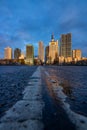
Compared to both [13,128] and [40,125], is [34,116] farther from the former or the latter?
[13,128]

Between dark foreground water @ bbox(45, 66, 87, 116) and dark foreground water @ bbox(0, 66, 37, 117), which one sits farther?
dark foreground water @ bbox(0, 66, 37, 117)

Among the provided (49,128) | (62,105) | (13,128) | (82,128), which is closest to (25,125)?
(13,128)

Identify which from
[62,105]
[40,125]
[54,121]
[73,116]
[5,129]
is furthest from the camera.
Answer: [62,105]

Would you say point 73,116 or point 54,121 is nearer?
point 54,121

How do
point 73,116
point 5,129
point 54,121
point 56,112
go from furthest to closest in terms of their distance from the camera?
point 56,112
point 73,116
point 54,121
point 5,129

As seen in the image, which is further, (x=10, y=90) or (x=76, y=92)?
(x=10, y=90)

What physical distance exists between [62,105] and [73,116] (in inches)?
81.7

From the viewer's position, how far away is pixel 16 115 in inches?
318

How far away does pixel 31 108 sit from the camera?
9164 millimetres

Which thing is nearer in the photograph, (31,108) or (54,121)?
(54,121)

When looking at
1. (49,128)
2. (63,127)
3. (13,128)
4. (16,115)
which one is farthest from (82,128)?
(16,115)

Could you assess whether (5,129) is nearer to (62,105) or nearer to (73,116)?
(73,116)

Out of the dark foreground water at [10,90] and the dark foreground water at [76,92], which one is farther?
the dark foreground water at [10,90]

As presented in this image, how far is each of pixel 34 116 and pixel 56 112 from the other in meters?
1.47
